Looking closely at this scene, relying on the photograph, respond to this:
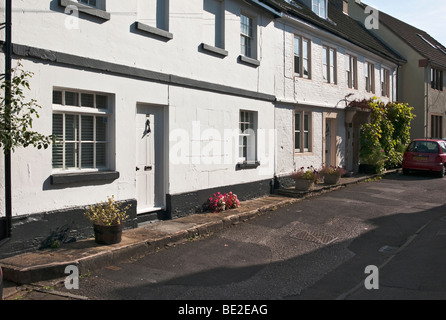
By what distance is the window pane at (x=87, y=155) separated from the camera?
748 cm

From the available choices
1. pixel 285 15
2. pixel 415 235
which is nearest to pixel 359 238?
pixel 415 235

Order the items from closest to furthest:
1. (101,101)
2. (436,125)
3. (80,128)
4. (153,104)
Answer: (80,128), (101,101), (153,104), (436,125)

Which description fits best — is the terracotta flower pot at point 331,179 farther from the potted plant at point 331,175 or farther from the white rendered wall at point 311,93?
the white rendered wall at point 311,93

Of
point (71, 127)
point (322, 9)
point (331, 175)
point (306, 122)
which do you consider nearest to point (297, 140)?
point (306, 122)

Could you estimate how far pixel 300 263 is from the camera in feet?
21.9

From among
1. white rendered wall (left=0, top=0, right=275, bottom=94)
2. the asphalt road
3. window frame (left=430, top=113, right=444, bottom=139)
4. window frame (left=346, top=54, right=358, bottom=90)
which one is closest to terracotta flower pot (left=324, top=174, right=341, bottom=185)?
the asphalt road

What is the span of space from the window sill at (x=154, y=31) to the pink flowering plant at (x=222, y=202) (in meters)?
3.83

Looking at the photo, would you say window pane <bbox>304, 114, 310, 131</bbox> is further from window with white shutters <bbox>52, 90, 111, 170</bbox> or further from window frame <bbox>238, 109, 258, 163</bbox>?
window with white shutters <bbox>52, 90, 111, 170</bbox>

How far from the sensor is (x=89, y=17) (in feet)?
23.9

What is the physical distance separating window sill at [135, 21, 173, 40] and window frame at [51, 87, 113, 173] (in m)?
1.54

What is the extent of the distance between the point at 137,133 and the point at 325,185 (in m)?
7.82

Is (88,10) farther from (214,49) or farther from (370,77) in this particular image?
(370,77)

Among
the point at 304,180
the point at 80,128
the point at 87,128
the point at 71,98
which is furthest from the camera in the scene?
the point at 304,180

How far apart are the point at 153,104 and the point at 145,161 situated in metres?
1.20
